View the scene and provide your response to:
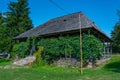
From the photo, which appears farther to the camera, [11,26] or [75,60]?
[11,26]

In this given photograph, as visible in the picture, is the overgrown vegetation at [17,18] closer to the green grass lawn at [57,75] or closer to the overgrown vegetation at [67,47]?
the overgrown vegetation at [67,47]

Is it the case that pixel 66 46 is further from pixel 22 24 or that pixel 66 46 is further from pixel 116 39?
pixel 116 39

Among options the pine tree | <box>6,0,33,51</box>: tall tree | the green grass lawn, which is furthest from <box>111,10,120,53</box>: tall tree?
the green grass lawn

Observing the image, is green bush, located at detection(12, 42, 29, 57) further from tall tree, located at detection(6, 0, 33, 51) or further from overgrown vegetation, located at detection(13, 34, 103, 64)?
tall tree, located at detection(6, 0, 33, 51)

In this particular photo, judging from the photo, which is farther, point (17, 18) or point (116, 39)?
point (116, 39)

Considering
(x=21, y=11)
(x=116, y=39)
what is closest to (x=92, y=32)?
(x=21, y=11)

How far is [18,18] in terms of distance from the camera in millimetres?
43188

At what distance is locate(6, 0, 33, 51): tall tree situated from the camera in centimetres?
4102

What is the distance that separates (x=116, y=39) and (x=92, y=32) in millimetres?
31591

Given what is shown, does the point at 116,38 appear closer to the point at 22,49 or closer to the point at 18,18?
the point at 18,18

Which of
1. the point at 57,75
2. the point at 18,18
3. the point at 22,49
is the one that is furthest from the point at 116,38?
the point at 57,75

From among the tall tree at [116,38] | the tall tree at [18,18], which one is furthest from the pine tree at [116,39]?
the tall tree at [18,18]

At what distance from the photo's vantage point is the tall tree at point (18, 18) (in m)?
41.0

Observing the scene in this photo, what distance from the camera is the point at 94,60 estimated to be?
19.1m
